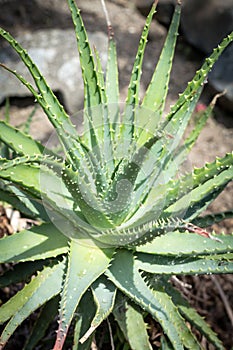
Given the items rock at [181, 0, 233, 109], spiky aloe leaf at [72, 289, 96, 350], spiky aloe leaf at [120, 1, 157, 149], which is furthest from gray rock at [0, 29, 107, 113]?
spiky aloe leaf at [72, 289, 96, 350]

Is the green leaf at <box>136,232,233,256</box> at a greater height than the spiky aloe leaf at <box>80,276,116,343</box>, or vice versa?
the green leaf at <box>136,232,233,256</box>

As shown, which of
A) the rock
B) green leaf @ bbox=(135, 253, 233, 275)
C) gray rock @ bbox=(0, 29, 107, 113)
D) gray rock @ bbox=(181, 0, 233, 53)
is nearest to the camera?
green leaf @ bbox=(135, 253, 233, 275)


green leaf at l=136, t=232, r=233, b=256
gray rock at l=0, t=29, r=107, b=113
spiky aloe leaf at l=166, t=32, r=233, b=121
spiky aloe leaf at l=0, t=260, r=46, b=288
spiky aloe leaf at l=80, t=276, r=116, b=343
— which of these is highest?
gray rock at l=0, t=29, r=107, b=113

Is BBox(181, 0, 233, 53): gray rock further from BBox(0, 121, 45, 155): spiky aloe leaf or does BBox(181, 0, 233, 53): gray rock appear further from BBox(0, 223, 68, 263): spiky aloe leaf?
BBox(0, 223, 68, 263): spiky aloe leaf

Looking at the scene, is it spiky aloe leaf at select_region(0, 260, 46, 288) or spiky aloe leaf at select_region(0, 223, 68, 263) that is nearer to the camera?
spiky aloe leaf at select_region(0, 223, 68, 263)

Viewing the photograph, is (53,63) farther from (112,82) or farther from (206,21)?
(112,82)

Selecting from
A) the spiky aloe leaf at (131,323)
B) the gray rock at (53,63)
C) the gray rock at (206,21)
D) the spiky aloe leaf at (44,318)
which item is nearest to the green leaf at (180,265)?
the spiky aloe leaf at (131,323)

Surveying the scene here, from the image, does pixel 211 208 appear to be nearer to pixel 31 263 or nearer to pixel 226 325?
pixel 226 325
